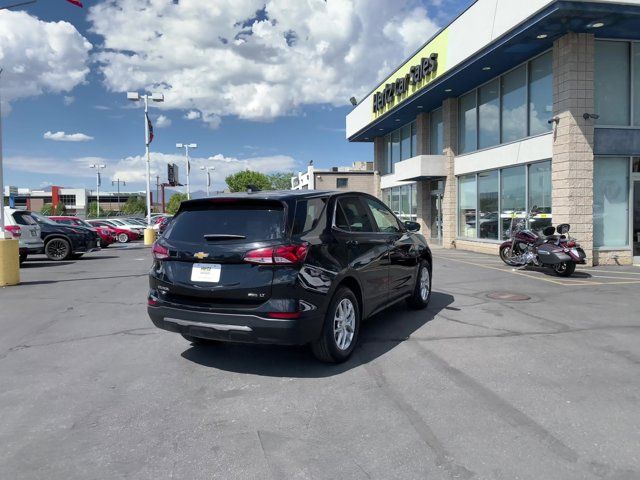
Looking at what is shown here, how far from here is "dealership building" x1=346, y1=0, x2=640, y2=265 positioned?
1266 cm

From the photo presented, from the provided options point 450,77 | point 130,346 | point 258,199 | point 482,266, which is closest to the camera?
point 258,199

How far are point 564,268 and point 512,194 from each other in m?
5.04

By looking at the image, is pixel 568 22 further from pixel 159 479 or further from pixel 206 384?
pixel 159 479

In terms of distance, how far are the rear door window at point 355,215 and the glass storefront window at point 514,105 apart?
11.2m

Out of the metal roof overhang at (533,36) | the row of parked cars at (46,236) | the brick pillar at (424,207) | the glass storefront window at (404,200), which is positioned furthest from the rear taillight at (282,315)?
the glass storefront window at (404,200)

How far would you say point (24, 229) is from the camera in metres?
15.0

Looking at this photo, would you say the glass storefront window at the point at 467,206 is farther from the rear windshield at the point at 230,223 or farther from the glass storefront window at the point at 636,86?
the rear windshield at the point at 230,223

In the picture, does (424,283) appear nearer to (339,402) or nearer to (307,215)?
(307,215)

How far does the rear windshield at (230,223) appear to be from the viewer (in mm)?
4480

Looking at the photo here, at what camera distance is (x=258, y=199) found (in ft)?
15.3

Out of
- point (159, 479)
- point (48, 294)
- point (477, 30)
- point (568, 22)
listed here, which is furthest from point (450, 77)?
point (159, 479)

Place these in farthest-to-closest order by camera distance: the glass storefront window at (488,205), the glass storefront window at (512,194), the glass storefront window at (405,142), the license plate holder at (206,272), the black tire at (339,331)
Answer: the glass storefront window at (405,142)
the glass storefront window at (488,205)
the glass storefront window at (512,194)
the black tire at (339,331)
the license plate holder at (206,272)

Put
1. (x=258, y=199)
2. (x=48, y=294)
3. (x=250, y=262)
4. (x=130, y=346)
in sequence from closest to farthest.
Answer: (x=250, y=262), (x=258, y=199), (x=130, y=346), (x=48, y=294)

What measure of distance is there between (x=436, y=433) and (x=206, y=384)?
210cm
